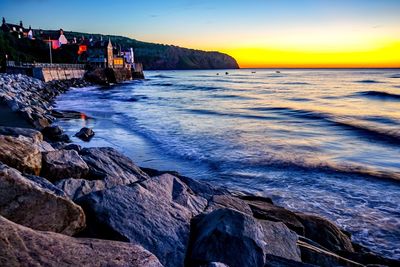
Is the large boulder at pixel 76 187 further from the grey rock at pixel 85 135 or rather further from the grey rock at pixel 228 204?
the grey rock at pixel 85 135

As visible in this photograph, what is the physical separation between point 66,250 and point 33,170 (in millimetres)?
2333

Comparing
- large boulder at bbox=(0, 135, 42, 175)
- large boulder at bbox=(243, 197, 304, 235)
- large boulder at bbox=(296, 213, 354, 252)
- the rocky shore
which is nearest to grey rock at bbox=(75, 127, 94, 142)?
the rocky shore

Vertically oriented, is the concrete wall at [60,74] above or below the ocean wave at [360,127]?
above

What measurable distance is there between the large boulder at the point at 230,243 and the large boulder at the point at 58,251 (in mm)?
885

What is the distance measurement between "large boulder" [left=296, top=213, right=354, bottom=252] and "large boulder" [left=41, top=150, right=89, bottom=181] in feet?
11.7

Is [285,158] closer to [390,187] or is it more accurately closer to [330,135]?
[390,187]

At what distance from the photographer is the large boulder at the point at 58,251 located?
8.37ft

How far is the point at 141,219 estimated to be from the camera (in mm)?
3969

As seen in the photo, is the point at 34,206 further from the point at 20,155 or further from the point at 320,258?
the point at 320,258

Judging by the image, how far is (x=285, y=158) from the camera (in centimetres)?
1299

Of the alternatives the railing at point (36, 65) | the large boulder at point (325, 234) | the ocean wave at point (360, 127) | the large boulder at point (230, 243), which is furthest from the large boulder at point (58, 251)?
the railing at point (36, 65)

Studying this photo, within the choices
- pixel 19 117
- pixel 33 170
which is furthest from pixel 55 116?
pixel 33 170

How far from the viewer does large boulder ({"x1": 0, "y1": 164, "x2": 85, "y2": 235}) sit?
3195 millimetres

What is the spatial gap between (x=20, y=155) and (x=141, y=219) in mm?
1878
